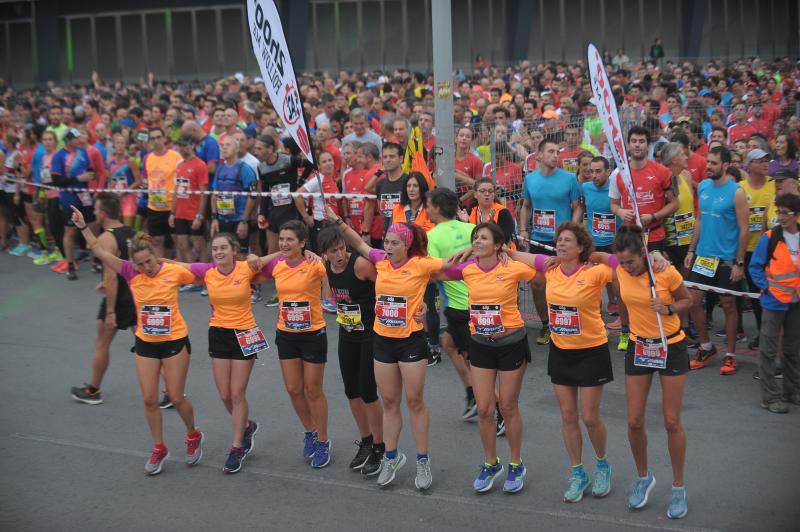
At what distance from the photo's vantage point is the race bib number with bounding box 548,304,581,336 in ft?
19.7

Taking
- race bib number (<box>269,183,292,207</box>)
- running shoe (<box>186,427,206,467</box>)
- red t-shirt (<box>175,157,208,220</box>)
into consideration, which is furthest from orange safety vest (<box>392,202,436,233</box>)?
red t-shirt (<box>175,157,208,220</box>)

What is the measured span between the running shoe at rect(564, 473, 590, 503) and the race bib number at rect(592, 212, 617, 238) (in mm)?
3883

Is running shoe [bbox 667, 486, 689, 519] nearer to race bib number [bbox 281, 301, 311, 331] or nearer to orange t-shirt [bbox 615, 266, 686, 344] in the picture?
orange t-shirt [bbox 615, 266, 686, 344]

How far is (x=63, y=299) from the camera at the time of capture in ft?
39.7

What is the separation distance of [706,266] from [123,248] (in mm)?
5275

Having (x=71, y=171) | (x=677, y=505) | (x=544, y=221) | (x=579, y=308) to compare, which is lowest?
(x=677, y=505)

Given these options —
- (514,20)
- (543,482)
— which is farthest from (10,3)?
(543,482)

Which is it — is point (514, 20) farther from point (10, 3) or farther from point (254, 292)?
point (254, 292)

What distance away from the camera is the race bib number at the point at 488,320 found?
6.19 metres

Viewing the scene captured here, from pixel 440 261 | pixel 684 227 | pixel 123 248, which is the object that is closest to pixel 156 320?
pixel 123 248

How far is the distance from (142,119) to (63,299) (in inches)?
232

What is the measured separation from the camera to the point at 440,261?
655cm

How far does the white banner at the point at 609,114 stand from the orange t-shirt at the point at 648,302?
388mm

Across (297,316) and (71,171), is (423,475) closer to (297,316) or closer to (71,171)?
(297,316)
